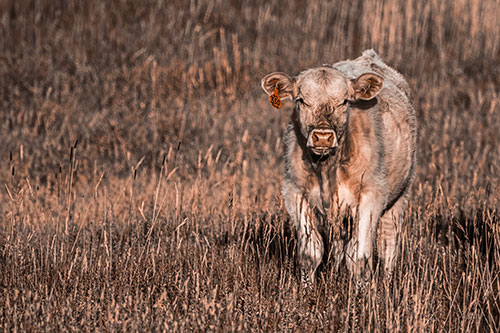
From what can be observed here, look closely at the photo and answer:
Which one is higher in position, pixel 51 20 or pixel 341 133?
pixel 51 20

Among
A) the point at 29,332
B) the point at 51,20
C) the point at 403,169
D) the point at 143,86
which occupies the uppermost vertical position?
the point at 51,20

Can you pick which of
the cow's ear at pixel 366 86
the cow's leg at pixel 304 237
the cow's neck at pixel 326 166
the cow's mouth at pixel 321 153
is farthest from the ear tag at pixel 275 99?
the cow's leg at pixel 304 237

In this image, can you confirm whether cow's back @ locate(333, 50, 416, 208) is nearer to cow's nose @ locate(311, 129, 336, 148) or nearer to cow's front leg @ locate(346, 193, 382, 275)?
cow's front leg @ locate(346, 193, 382, 275)

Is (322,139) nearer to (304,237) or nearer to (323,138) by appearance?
(323,138)

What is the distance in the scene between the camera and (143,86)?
13.6 metres

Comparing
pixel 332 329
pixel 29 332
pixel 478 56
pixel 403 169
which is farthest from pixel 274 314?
pixel 478 56

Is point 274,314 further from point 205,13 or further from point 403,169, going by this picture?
point 205,13

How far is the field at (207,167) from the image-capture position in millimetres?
5203

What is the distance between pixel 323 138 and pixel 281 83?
0.88 metres

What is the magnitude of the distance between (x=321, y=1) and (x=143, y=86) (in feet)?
16.7

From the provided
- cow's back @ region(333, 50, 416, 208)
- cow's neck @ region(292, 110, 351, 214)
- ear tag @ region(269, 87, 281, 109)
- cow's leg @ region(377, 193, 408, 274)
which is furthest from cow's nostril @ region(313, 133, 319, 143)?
cow's leg @ region(377, 193, 408, 274)

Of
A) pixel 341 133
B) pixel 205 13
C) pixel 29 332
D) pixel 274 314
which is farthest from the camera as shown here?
pixel 205 13

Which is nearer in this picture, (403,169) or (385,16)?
(403,169)

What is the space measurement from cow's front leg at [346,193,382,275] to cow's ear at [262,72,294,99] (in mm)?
990
